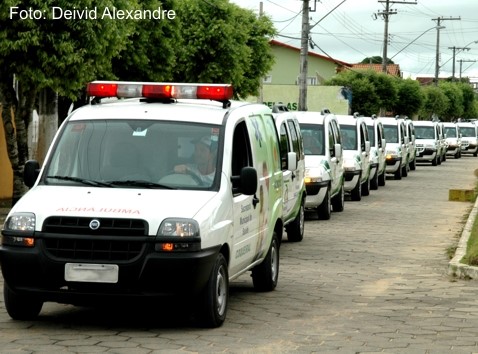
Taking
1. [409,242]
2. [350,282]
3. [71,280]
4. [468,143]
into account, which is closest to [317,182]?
[409,242]

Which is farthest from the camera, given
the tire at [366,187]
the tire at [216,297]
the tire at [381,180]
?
the tire at [381,180]

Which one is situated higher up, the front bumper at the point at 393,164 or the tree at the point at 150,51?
the tree at the point at 150,51

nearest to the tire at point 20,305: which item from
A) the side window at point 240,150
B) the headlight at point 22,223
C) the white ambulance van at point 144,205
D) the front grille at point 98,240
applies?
the white ambulance van at point 144,205

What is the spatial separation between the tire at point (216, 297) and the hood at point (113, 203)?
576 mm

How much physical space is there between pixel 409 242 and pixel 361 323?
28.1 ft

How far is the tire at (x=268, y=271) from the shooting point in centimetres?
1241

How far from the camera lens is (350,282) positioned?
13.7 m

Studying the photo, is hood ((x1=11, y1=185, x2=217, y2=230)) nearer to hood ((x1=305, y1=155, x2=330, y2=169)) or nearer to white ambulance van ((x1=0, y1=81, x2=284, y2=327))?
white ambulance van ((x1=0, y1=81, x2=284, y2=327))

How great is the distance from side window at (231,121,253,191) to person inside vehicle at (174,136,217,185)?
40 cm

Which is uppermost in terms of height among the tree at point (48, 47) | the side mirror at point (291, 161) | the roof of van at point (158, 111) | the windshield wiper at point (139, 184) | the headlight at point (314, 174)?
the tree at point (48, 47)

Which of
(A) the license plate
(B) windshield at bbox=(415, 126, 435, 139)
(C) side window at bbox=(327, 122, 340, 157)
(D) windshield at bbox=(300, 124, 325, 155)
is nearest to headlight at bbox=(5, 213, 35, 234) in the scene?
(A) the license plate

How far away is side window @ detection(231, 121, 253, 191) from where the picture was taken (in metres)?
11.0

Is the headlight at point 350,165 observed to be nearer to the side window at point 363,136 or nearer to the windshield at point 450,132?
the side window at point 363,136

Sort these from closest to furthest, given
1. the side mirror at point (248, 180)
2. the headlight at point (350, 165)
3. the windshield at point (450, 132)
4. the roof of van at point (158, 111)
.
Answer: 1. the side mirror at point (248, 180)
2. the roof of van at point (158, 111)
3. the headlight at point (350, 165)
4. the windshield at point (450, 132)
